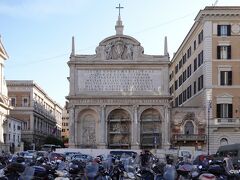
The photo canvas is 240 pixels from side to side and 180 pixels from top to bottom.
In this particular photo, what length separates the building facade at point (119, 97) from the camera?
69562 mm

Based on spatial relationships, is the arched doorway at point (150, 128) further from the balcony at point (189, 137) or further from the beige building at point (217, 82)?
the beige building at point (217, 82)

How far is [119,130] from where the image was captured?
231 ft

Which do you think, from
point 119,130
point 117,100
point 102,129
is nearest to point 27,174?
point 102,129

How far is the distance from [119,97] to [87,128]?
5.50 m

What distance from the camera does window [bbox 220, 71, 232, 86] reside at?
66.0 meters

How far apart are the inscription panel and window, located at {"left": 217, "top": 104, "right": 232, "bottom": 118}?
8853 mm

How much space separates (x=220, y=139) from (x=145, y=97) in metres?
10.4

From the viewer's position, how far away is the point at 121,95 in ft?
233

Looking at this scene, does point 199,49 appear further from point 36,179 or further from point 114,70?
point 36,179

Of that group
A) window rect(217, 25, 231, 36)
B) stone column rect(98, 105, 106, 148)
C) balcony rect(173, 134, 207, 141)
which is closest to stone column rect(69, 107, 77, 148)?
stone column rect(98, 105, 106, 148)

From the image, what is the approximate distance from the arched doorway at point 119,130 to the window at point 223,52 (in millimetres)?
13351

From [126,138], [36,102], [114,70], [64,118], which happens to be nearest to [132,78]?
[114,70]

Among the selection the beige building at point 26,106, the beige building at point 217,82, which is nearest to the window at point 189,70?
the beige building at point 217,82

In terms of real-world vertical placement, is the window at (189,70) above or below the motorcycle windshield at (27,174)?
above
